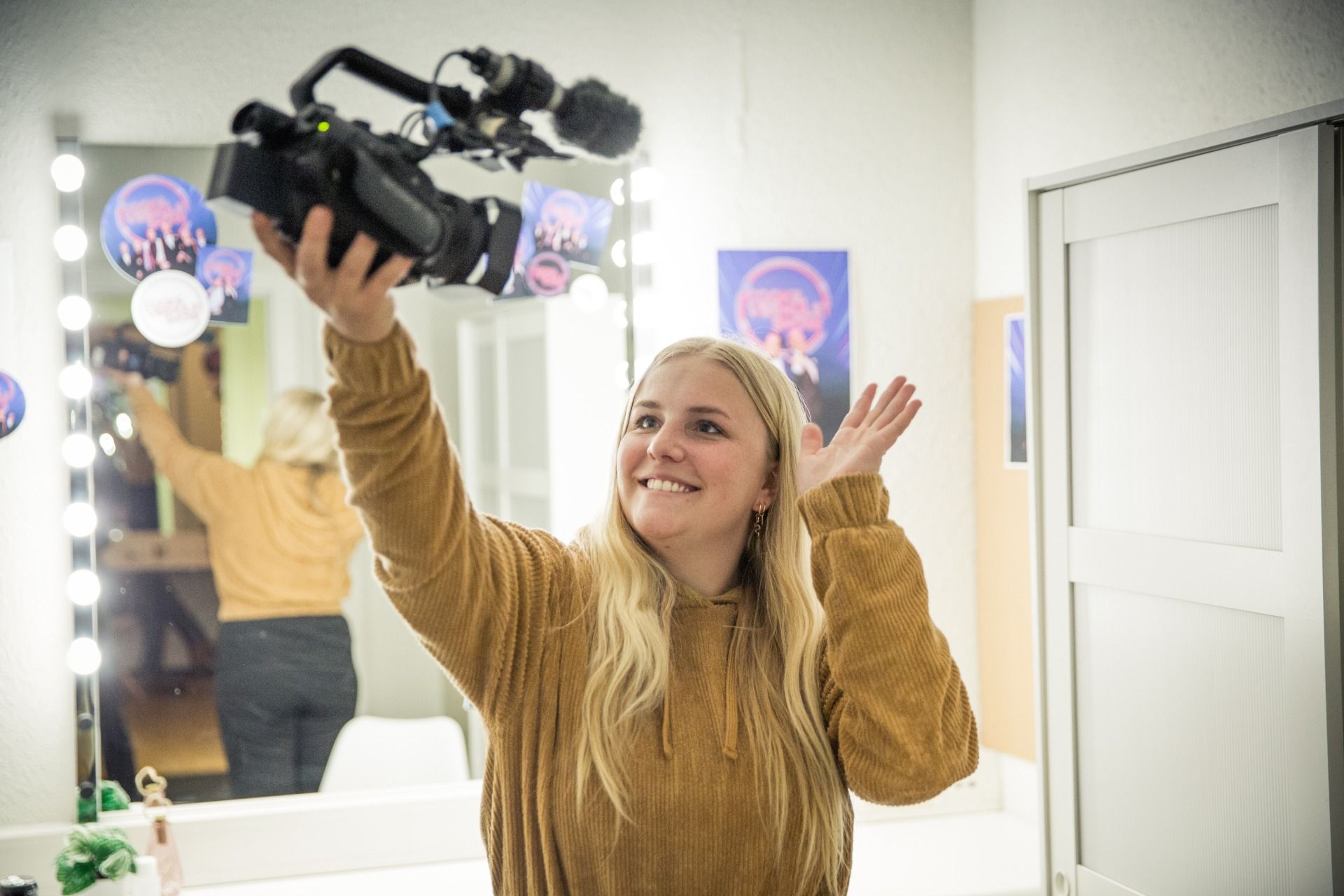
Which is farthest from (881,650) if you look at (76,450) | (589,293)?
(76,450)

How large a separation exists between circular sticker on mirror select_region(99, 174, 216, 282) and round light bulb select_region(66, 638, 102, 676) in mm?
611

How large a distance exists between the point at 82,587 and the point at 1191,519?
172cm

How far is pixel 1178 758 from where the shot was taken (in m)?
1.54

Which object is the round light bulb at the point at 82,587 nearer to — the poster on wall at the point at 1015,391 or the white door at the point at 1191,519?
the white door at the point at 1191,519

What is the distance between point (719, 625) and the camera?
121 centimetres

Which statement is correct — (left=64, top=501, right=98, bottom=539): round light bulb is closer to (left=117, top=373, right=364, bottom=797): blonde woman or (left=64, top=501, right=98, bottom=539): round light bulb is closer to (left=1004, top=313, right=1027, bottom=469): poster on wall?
(left=117, top=373, right=364, bottom=797): blonde woman

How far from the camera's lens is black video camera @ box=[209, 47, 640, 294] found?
0.74 metres

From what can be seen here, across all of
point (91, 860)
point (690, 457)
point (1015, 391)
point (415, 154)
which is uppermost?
point (415, 154)

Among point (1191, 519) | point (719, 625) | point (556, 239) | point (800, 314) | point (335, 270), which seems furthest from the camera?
Result: point (800, 314)

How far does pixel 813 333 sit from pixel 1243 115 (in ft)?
2.80

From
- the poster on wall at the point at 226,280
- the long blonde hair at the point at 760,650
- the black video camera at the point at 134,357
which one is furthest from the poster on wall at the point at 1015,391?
the black video camera at the point at 134,357

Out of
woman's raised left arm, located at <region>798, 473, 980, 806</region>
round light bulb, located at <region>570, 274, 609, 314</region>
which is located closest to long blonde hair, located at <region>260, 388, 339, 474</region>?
round light bulb, located at <region>570, 274, 609, 314</region>

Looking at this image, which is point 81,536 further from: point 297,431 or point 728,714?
point 728,714

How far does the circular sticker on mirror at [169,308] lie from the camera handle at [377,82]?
1.23 metres
